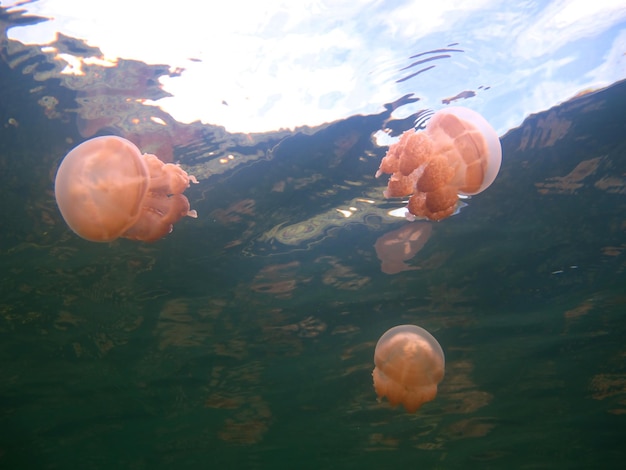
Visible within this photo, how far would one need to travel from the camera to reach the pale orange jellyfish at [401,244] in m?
7.21

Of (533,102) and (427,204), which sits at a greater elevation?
(533,102)

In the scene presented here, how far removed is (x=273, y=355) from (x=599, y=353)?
747 centimetres

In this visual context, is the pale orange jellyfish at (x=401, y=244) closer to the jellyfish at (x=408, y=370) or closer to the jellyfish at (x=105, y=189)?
the jellyfish at (x=408, y=370)

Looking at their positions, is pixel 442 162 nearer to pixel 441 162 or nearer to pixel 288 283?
pixel 441 162

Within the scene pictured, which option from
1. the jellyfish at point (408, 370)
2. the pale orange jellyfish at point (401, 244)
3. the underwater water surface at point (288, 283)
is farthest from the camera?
the pale orange jellyfish at point (401, 244)

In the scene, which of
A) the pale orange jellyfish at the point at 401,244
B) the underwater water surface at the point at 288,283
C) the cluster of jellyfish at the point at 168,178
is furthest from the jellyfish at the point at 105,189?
the pale orange jellyfish at the point at 401,244

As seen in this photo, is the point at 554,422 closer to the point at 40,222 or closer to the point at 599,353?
the point at 599,353

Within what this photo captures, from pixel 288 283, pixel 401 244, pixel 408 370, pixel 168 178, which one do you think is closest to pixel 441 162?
pixel 168 178

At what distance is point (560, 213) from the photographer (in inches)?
282

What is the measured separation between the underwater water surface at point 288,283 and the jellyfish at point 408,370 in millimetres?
1856

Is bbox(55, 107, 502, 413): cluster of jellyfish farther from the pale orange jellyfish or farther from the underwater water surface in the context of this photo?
the pale orange jellyfish

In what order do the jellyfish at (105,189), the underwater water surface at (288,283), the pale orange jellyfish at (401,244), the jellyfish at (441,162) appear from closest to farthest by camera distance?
the jellyfish at (105,189), the jellyfish at (441,162), the underwater water surface at (288,283), the pale orange jellyfish at (401,244)

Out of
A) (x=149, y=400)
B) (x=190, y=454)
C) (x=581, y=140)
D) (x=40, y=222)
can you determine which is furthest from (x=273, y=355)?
(x=190, y=454)

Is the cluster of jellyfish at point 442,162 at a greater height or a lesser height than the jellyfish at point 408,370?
greater
